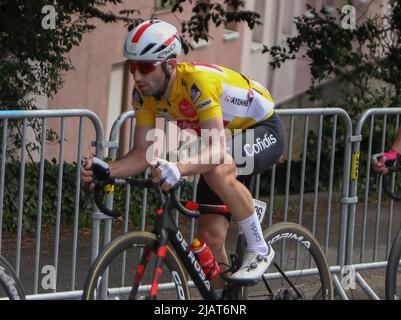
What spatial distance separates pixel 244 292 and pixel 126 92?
1123 centimetres

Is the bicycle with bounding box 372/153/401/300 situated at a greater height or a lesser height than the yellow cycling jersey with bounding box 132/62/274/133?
lesser

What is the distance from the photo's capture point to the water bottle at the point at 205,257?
624cm

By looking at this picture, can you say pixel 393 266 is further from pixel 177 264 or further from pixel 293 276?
pixel 177 264

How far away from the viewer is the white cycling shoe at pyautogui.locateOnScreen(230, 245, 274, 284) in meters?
6.35

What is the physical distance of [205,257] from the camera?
6262mm

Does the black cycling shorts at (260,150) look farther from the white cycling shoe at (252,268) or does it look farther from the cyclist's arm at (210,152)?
the cyclist's arm at (210,152)

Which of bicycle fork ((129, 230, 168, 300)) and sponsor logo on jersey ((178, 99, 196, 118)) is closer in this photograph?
bicycle fork ((129, 230, 168, 300))

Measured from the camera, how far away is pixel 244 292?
6.45 metres

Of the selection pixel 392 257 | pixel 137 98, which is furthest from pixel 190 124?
pixel 392 257

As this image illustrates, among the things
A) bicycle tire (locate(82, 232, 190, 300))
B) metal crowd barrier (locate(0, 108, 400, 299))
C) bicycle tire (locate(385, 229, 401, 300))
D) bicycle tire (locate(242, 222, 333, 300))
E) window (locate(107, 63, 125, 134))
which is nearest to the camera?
bicycle tire (locate(82, 232, 190, 300))

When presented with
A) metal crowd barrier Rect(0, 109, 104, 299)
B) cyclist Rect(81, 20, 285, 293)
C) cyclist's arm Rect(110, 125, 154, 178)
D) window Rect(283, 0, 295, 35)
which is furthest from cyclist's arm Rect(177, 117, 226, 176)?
window Rect(283, 0, 295, 35)

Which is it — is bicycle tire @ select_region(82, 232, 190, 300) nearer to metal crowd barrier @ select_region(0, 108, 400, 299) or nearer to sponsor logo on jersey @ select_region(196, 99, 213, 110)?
metal crowd barrier @ select_region(0, 108, 400, 299)

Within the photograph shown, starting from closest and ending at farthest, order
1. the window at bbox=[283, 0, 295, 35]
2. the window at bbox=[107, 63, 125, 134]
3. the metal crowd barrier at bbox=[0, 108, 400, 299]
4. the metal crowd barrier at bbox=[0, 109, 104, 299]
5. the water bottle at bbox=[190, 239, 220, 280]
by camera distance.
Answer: the water bottle at bbox=[190, 239, 220, 280], the metal crowd barrier at bbox=[0, 109, 104, 299], the metal crowd barrier at bbox=[0, 108, 400, 299], the window at bbox=[107, 63, 125, 134], the window at bbox=[283, 0, 295, 35]

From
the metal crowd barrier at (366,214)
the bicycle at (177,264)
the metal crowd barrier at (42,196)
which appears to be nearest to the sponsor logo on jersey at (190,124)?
the bicycle at (177,264)
